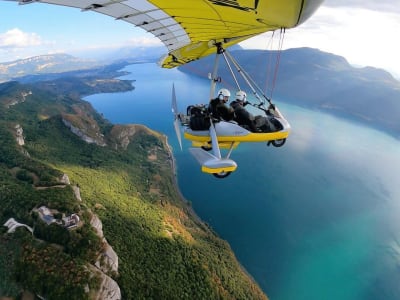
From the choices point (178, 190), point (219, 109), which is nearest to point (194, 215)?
point (178, 190)

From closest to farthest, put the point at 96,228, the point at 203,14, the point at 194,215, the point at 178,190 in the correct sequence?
the point at 203,14 → the point at 96,228 → the point at 194,215 → the point at 178,190

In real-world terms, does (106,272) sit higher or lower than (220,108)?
lower

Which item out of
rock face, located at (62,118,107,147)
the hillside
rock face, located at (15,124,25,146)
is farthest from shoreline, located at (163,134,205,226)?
rock face, located at (15,124,25,146)

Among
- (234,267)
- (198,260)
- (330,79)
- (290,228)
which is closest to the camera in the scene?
(198,260)

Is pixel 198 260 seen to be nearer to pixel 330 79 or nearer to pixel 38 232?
pixel 38 232

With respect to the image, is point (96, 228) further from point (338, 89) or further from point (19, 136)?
point (338, 89)

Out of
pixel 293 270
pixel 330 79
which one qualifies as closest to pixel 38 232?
pixel 293 270
